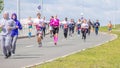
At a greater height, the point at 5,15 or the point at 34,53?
the point at 5,15

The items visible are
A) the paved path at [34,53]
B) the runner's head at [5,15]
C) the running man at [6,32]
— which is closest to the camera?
the paved path at [34,53]

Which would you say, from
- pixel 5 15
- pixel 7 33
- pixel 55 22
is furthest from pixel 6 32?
pixel 55 22

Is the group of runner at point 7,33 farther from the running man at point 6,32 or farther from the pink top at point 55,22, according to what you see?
the pink top at point 55,22

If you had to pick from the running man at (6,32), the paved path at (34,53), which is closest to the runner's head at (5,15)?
the running man at (6,32)

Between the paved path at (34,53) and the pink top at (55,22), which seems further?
the pink top at (55,22)

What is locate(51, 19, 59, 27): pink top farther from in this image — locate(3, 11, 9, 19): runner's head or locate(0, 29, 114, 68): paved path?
locate(3, 11, 9, 19): runner's head

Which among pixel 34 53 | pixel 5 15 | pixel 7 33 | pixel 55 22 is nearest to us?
pixel 5 15

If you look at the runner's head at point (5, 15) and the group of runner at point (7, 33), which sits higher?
the runner's head at point (5, 15)

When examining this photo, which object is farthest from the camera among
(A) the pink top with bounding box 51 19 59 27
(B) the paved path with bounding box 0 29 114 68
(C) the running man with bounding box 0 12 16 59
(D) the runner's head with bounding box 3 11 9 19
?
(A) the pink top with bounding box 51 19 59 27

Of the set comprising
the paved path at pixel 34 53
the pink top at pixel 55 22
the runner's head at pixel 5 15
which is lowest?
the paved path at pixel 34 53

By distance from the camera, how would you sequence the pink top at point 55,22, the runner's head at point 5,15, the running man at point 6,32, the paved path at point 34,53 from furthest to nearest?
the pink top at point 55,22 → the running man at point 6,32 → the runner's head at point 5,15 → the paved path at point 34,53

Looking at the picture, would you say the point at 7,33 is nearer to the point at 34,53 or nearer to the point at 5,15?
the point at 5,15

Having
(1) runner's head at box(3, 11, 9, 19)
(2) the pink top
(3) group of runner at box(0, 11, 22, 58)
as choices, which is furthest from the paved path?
(1) runner's head at box(3, 11, 9, 19)

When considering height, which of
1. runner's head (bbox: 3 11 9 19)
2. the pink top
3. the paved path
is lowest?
the paved path
